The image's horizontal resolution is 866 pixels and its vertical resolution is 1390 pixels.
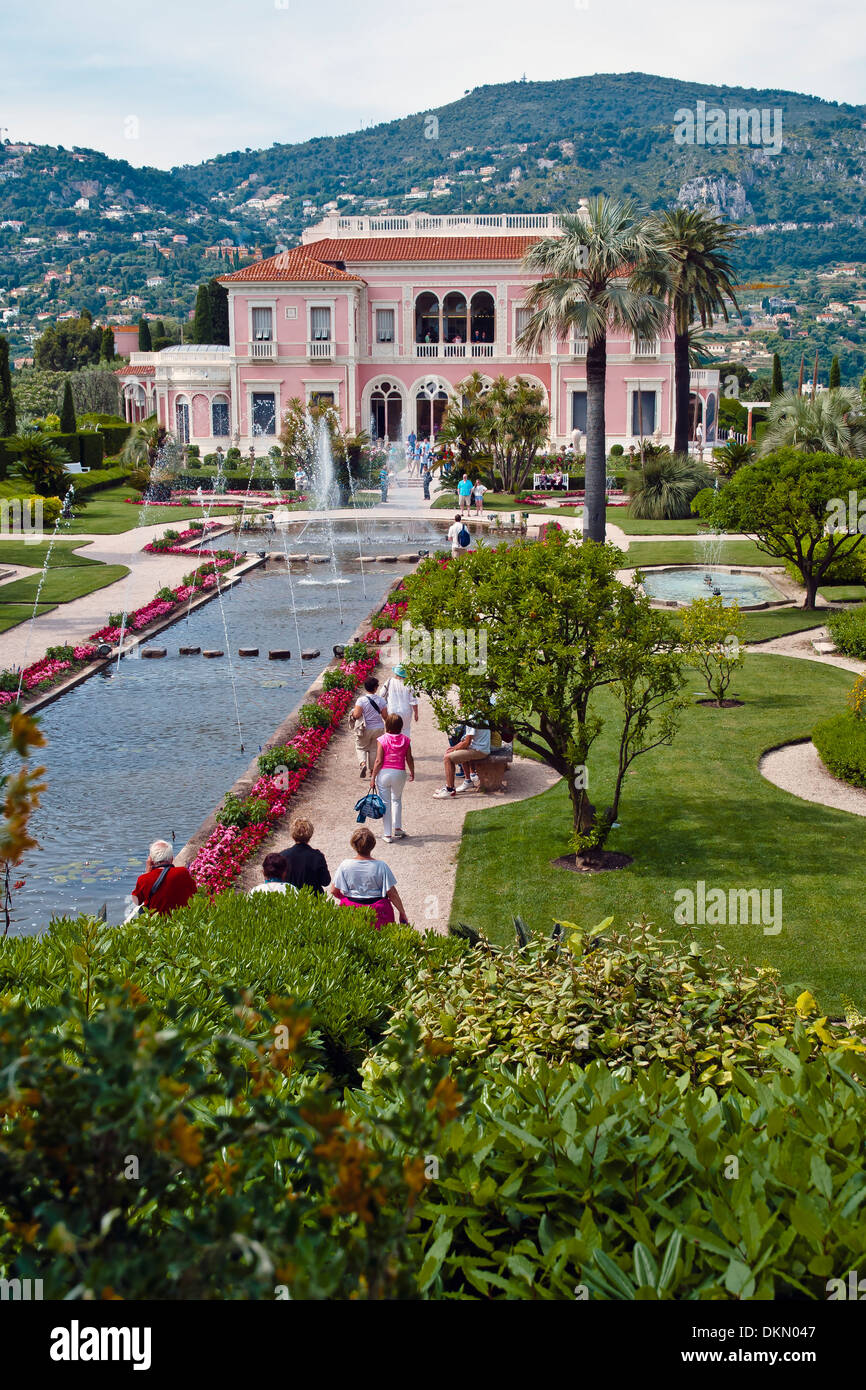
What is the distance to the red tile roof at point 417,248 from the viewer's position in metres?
52.8

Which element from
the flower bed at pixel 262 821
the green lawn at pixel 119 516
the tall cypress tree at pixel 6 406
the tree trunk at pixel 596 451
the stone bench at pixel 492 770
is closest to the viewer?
the flower bed at pixel 262 821

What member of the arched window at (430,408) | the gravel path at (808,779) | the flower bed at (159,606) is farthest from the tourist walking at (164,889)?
the arched window at (430,408)

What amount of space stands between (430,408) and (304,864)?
160ft

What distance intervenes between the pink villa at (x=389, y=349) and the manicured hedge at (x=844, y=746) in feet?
135

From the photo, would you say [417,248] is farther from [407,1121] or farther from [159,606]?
[407,1121]

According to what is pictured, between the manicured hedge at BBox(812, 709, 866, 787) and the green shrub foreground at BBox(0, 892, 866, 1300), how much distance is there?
6180 millimetres

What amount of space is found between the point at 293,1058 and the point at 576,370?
52714 millimetres

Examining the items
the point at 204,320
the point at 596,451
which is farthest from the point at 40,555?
the point at 204,320

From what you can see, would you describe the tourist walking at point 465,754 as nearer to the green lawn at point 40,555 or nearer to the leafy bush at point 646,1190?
the leafy bush at point 646,1190

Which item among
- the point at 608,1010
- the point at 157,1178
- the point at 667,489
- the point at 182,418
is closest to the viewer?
the point at 157,1178

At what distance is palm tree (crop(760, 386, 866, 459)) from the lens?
3177 cm

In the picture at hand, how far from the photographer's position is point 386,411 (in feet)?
181

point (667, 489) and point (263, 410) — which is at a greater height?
point (263, 410)

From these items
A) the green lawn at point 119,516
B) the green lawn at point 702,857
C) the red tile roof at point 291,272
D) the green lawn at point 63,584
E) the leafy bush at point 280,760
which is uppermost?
the red tile roof at point 291,272
